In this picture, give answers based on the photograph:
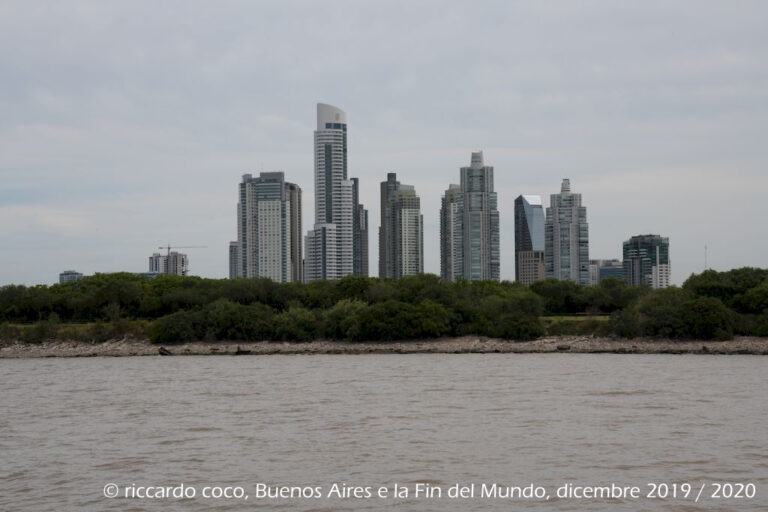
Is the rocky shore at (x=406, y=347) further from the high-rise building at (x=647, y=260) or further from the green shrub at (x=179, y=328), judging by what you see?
the high-rise building at (x=647, y=260)

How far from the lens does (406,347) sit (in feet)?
253

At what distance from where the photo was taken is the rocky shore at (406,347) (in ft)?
234

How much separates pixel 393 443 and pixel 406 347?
172 feet

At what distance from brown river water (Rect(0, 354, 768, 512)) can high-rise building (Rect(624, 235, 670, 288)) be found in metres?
136

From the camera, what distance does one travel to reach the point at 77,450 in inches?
968

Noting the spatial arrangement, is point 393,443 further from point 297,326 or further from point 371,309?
point 297,326

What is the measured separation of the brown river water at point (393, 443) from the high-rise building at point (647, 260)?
136 metres

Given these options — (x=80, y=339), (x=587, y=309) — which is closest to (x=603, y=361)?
(x=587, y=309)

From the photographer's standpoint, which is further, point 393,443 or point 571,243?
point 571,243

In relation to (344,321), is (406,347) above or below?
below

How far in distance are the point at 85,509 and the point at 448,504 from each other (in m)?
7.07

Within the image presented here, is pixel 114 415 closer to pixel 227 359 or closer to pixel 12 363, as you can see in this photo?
pixel 227 359

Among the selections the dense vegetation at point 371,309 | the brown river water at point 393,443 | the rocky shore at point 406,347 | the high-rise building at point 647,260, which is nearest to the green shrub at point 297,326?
the dense vegetation at point 371,309

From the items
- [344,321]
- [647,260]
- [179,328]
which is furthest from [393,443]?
[647,260]
